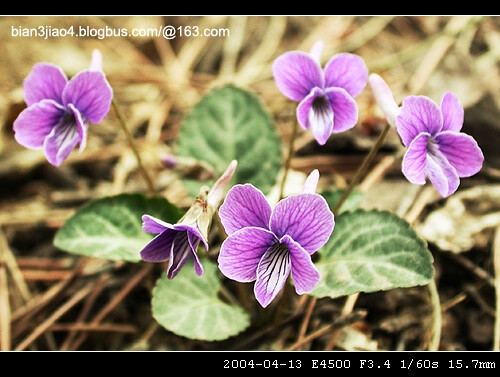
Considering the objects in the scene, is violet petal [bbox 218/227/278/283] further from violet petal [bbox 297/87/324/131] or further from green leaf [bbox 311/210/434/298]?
violet petal [bbox 297/87/324/131]

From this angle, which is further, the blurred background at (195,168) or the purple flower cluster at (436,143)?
the blurred background at (195,168)

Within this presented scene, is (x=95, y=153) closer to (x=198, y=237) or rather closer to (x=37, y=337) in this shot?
(x=37, y=337)

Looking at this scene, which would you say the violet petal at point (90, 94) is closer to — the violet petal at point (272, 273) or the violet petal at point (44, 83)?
the violet petal at point (44, 83)

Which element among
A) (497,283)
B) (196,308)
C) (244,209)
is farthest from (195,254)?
(497,283)

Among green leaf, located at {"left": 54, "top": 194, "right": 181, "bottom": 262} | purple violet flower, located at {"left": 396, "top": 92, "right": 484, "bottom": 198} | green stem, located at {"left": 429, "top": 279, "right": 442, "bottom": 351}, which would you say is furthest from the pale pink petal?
green leaf, located at {"left": 54, "top": 194, "right": 181, "bottom": 262}

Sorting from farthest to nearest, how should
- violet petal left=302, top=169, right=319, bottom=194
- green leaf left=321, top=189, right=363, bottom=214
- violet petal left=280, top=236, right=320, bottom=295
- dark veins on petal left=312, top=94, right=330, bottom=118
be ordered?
green leaf left=321, top=189, right=363, bottom=214
dark veins on petal left=312, top=94, right=330, bottom=118
violet petal left=302, top=169, right=319, bottom=194
violet petal left=280, top=236, right=320, bottom=295

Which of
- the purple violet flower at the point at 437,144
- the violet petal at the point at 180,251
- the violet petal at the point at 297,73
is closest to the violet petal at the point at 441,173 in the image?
the purple violet flower at the point at 437,144
